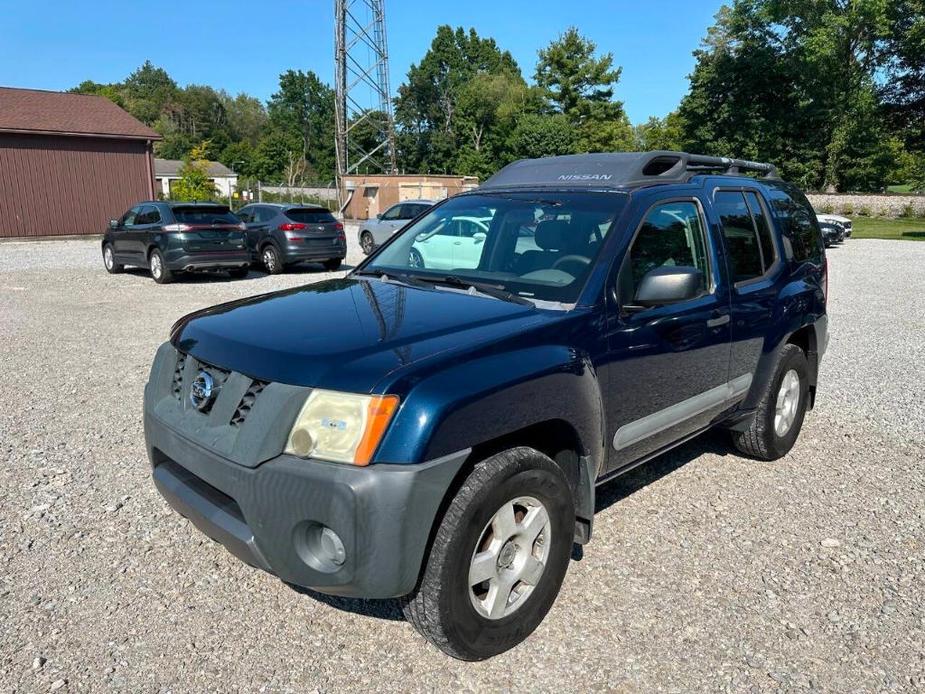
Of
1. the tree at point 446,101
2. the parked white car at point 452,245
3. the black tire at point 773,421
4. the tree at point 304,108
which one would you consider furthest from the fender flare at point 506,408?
the tree at point 304,108

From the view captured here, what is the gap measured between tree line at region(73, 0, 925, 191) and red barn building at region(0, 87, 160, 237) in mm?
29145

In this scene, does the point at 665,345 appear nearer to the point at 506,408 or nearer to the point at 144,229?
the point at 506,408

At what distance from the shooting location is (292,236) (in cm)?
1553

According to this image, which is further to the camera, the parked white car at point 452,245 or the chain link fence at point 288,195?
the chain link fence at point 288,195

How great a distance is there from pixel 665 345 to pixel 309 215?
44.8 ft

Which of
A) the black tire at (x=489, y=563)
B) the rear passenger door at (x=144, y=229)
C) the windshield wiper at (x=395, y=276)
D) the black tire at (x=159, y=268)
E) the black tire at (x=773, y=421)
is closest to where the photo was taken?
the black tire at (x=489, y=563)

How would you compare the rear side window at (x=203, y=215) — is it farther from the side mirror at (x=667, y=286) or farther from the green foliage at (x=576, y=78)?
the green foliage at (x=576, y=78)

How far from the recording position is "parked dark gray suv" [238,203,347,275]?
51.1 feet

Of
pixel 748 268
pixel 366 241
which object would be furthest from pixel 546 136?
pixel 748 268

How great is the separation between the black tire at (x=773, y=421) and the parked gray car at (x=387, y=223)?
16.6 meters

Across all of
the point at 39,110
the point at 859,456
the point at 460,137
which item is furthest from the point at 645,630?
the point at 460,137

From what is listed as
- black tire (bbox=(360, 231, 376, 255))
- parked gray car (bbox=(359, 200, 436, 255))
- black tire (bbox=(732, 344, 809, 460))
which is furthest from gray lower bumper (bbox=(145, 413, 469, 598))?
black tire (bbox=(360, 231, 376, 255))

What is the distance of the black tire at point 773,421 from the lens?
4.64m

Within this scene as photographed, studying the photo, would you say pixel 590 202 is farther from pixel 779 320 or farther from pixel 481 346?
pixel 779 320
